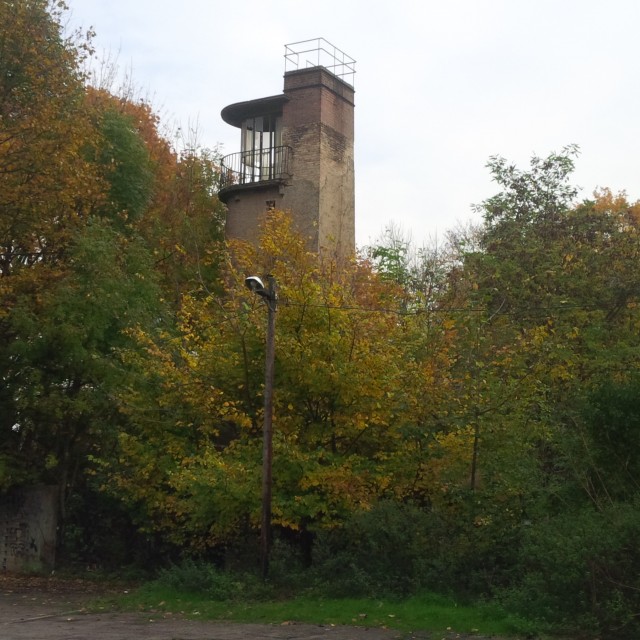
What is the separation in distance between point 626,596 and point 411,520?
5.23 metres

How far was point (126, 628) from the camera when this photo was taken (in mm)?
16594

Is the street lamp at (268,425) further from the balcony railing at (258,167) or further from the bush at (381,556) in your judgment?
the balcony railing at (258,167)

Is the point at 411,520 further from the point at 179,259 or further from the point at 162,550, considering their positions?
the point at 179,259

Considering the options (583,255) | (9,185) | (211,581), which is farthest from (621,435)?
(9,185)

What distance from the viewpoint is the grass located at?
15602mm

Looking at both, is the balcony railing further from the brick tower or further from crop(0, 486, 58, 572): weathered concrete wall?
crop(0, 486, 58, 572): weathered concrete wall

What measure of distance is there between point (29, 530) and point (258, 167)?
17884 mm

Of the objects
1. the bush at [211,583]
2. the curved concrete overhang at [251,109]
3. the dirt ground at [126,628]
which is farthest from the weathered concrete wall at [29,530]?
the curved concrete overhang at [251,109]

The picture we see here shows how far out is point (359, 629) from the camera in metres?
15.9

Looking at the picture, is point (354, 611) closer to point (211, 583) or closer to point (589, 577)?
point (211, 583)

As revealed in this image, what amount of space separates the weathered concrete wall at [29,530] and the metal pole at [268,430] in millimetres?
9658

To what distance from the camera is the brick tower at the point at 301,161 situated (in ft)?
120

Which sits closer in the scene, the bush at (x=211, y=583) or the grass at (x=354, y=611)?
the grass at (x=354, y=611)

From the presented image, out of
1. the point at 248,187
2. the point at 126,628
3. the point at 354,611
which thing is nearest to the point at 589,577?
the point at 354,611
